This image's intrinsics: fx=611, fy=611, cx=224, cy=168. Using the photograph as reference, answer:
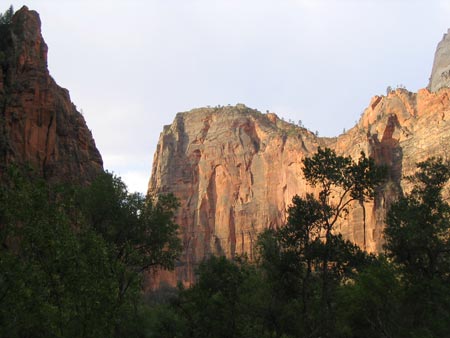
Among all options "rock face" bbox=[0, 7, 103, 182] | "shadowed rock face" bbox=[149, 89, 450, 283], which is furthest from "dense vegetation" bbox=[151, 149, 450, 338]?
"shadowed rock face" bbox=[149, 89, 450, 283]

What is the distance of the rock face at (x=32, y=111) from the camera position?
48.9 metres

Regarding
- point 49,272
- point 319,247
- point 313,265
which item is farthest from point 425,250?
point 49,272

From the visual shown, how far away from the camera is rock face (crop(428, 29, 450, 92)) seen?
12812cm

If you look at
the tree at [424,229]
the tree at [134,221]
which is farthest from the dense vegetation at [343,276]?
the tree at [134,221]

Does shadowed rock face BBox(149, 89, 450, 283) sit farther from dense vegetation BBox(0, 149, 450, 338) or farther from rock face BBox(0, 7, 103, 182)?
dense vegetation BBox(0, 149, 450, 338)

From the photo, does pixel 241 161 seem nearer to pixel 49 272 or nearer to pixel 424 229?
pixel 424 229

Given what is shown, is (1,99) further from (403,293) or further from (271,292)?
(403,293)

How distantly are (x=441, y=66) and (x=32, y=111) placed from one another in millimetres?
118019

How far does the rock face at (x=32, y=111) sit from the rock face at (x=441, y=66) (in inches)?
3452

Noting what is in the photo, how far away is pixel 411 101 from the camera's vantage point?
340ft

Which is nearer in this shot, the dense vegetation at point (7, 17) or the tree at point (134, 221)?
the tree at point (134, 221)

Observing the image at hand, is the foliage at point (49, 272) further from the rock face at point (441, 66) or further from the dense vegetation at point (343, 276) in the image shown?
the rock face at point (441, 66)

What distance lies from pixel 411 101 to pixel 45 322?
9459 cm

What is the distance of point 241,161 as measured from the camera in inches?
5187
